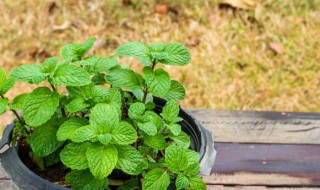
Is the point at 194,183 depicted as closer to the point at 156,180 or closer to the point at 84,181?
the point at 156,180

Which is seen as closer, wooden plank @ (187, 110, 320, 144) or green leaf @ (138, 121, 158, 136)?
green leaf @ (138, 121, 158, 136)

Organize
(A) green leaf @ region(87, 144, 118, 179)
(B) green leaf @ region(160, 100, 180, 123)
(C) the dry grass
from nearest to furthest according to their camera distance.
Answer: (A) green leaf @ region(87, 144, 118, 179)
(B) green leaf @ region(160, 100, 180, 123)
(C) the dry grass

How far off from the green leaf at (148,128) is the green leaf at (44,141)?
182 mm

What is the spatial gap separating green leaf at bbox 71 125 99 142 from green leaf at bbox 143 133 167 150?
0.37 feet

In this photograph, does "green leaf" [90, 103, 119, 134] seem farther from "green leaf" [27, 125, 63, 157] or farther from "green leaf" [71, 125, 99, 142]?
"green leaf" [27, 125, 63, 157]

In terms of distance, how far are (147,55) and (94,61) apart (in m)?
0.11

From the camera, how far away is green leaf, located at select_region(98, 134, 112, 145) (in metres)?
0.87

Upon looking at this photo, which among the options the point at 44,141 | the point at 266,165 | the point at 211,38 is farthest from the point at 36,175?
the point at 211,38

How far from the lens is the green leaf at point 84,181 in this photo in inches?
36.7

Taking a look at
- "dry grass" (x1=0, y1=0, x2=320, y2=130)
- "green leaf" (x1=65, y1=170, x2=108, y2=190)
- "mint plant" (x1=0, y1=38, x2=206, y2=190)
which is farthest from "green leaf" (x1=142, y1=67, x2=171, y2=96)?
"dry grass" (x1=0, y1=0, x2=320, y2=130)

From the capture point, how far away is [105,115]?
0.91m

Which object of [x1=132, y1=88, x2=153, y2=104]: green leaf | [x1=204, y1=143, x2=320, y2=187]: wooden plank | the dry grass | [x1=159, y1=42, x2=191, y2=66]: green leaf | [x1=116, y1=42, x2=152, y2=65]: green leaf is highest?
the dry grass

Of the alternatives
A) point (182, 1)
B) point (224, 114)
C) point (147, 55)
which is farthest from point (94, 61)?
point (182, 1)

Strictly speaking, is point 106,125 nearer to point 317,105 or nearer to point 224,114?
point 224,114
